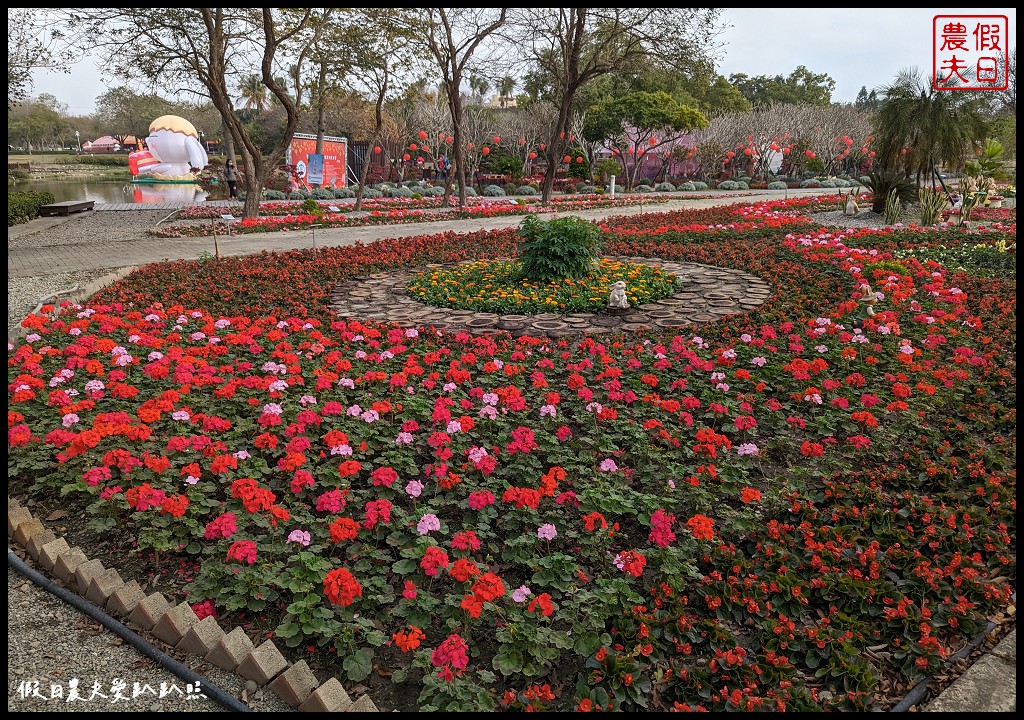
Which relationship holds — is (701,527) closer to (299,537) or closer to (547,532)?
(547,532)

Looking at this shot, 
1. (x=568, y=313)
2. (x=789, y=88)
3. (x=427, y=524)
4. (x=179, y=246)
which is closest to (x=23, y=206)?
(x=179, y=246)

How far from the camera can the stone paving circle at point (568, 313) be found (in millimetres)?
5770

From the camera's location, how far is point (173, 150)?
32.2 m

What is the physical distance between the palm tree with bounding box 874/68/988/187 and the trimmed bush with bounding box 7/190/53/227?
19709 millimetres

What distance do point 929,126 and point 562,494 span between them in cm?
1371

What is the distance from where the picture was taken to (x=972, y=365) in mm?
4570

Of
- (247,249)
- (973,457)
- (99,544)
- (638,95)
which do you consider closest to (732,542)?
(973,457)

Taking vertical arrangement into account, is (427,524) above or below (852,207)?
below

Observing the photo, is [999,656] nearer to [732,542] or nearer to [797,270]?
[732,542]

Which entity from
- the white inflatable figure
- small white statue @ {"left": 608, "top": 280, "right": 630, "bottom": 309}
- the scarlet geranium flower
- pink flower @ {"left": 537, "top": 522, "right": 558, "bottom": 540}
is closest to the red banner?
the white inflatable figure

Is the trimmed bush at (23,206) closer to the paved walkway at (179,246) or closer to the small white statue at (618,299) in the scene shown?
the paved walkway at (179,246)

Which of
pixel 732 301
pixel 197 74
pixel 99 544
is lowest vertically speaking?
pixel 99 544

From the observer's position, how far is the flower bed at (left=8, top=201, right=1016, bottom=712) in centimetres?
214

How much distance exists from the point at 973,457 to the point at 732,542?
4.90 ft
